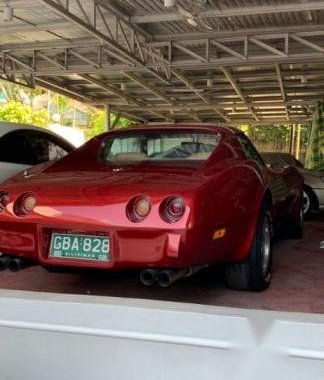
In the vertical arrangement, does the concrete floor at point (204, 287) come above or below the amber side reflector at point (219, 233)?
below

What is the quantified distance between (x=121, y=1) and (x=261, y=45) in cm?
303

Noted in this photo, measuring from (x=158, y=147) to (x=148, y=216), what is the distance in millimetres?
1553

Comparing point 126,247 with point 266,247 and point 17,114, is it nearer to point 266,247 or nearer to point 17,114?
point 266,247

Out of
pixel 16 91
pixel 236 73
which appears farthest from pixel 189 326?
pixel 16 91

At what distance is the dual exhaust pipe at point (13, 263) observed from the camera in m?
3.88

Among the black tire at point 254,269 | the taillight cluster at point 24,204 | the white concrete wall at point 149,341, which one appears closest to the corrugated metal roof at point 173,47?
the taillight cluster at point 24,204

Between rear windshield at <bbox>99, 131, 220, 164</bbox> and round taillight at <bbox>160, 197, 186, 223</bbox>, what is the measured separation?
1101 millimetres

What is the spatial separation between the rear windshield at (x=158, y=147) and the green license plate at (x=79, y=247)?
117 cm

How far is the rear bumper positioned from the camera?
3.42m

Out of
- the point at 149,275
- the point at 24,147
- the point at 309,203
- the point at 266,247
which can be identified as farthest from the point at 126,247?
the point at 309,203

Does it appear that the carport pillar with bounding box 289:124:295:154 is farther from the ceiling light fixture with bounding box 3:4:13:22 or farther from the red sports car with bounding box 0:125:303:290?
the red sports car with bounding box 0:125:303:290

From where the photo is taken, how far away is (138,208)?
11.7 feet

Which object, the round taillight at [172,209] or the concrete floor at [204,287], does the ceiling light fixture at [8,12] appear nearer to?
the concrete floor at [204,287]

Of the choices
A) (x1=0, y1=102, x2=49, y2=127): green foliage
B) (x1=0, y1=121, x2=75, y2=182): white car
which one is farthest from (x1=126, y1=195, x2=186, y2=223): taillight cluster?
(x1=0, y1=102, x2=49, y2=127): green foliage
